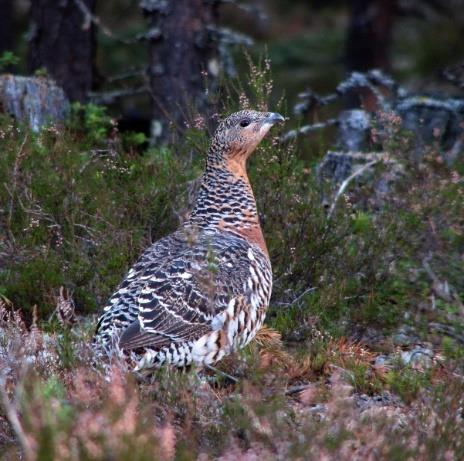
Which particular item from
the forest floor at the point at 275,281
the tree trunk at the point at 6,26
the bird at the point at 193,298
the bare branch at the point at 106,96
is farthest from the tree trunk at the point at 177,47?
the tree trunk at the point at 6,26

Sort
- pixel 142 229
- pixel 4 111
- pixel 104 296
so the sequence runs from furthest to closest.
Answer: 1. pixel 4 111
2. pixel 142 229
3. pixel 104 296

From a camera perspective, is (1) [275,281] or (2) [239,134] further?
(1) [275,281]

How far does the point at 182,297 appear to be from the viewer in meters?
6.14

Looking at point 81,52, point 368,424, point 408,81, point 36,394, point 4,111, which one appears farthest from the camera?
point 408,81

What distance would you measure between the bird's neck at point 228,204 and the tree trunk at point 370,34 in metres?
10.8

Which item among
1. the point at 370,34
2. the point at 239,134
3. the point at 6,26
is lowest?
the point at 6,26

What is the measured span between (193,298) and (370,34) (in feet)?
40.4

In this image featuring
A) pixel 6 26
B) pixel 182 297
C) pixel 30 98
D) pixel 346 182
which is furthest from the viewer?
pixel 6 26

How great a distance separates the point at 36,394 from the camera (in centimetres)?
448

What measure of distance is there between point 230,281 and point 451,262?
7.89 ft

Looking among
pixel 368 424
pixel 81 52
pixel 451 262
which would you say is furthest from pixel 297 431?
pixel 81 52

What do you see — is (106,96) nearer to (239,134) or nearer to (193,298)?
(239,134)

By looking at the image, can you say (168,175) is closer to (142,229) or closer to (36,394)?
(142,229)

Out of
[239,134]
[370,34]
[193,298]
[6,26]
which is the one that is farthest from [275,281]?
[6,26]
